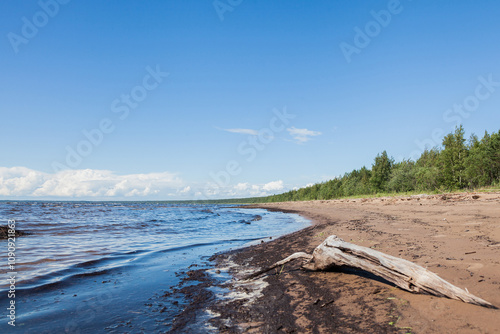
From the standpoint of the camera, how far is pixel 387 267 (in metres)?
4.67

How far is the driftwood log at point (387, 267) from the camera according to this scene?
386 cm

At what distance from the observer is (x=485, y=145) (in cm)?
4181

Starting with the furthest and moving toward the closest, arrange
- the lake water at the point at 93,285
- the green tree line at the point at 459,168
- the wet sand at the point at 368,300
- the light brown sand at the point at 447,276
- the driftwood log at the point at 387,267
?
the green tree line at the point at 459,168 < the lake water at the point at 93,285 < the driftwood log at the point at 387,267 < the wet sand at the point at 368,300 < the light brown sand at the point at 447,276

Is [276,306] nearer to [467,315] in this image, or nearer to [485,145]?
[467,315]

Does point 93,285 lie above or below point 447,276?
below

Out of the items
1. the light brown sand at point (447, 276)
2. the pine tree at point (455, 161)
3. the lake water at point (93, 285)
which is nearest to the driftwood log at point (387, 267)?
the light brown sand at point (447, 276)

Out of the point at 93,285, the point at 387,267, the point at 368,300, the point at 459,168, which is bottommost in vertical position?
the point at 93,285

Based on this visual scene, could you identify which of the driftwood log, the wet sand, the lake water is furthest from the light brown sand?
the lake water

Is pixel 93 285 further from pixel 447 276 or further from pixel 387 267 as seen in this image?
pixel 447 276

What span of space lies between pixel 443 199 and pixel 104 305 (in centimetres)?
2548

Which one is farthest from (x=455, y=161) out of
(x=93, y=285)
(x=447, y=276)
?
(x=93, y=285)

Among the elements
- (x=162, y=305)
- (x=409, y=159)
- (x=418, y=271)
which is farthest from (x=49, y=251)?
(x=409, y=159)

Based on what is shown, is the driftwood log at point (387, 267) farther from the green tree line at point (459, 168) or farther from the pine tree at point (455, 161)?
the pine tree at point (455, 161)

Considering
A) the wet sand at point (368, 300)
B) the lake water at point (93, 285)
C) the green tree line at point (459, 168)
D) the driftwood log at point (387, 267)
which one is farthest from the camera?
the green tree line at point (459, 168)
